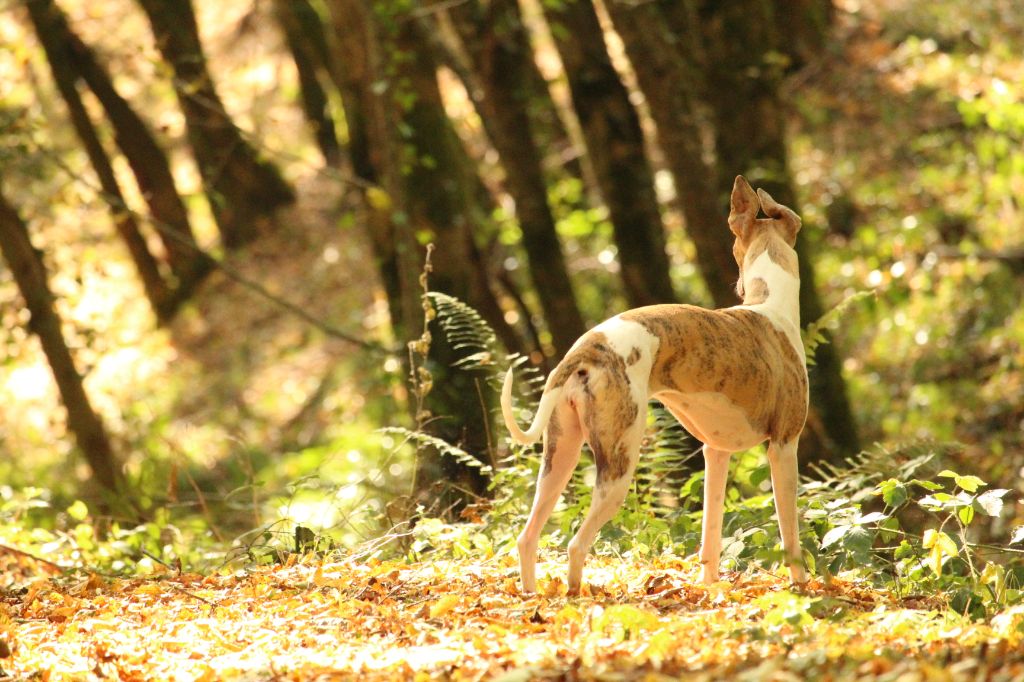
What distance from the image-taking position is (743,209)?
7.06 metres

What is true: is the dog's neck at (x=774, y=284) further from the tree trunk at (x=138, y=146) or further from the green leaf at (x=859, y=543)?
the tree trunk at (x=138, y=146)

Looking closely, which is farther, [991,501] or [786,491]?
[991,501]

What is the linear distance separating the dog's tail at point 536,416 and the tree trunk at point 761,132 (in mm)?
6641

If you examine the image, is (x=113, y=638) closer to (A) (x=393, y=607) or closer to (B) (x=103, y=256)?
(A) (x=393, y=607)

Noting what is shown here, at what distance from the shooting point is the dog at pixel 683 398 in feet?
19.6

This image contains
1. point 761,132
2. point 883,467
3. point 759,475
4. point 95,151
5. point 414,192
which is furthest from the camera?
point 95,151

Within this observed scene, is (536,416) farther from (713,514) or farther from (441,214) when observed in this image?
(441,214)

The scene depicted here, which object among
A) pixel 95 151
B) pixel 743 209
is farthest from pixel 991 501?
pixel 95 151

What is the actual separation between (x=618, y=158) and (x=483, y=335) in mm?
5101

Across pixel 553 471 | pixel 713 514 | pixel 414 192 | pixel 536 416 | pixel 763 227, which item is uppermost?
pixel 414 192

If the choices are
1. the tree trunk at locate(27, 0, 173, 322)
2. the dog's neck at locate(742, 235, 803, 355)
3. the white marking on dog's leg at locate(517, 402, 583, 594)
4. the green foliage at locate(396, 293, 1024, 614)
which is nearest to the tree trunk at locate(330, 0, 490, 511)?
the green foliage at locate(396, 293, 1024, 614)

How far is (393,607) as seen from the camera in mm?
6539

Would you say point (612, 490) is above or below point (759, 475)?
above

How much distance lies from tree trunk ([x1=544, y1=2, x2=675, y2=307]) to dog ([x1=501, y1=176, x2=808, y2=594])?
6.43 metres
